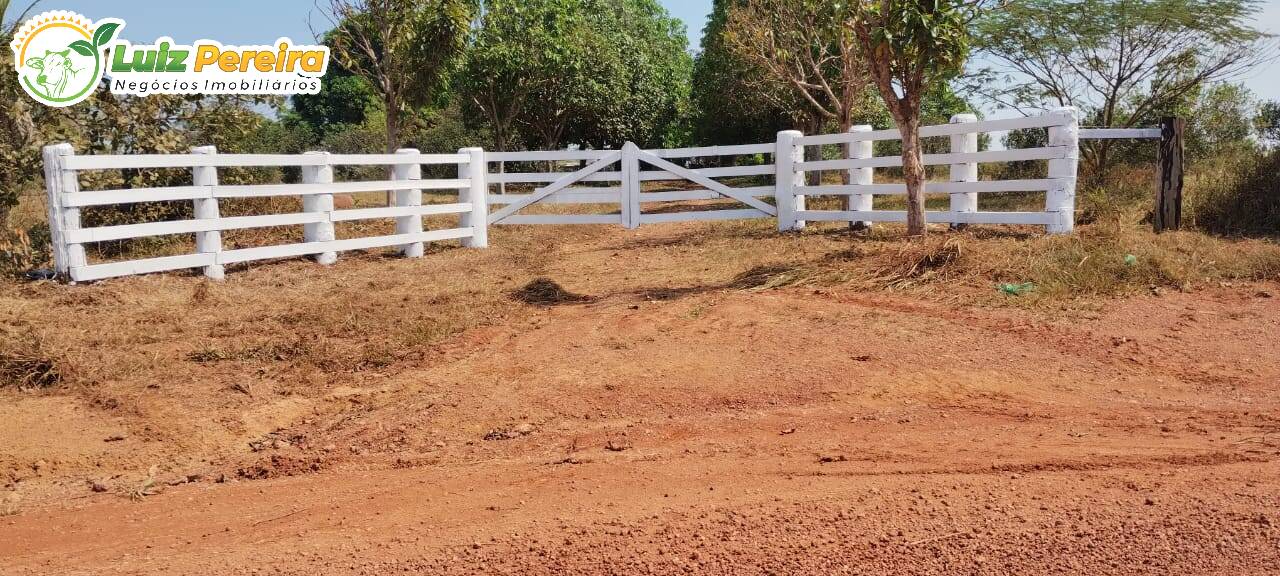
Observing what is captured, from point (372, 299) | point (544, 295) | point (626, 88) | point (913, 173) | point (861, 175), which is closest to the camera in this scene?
point (372, 299)

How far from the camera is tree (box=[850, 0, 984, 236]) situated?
980 cm

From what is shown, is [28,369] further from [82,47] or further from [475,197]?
[82,47]

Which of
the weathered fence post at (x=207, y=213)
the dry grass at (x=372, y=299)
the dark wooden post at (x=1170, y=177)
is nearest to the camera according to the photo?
the dry grass at (x=372, y=299)

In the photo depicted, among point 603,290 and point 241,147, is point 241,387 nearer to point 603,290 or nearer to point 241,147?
point 603,290

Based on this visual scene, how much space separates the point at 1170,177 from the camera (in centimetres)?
1100

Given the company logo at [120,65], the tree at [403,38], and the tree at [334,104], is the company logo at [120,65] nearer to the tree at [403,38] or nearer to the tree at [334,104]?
the tree at [403,38]

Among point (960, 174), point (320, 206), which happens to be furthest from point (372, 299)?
point (960, 174)

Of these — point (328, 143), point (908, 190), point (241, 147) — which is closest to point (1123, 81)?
point (908, 190)

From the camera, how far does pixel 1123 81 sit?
20844mm

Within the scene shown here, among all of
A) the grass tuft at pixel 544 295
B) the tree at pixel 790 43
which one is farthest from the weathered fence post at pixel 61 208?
the tree at pixel 790 43

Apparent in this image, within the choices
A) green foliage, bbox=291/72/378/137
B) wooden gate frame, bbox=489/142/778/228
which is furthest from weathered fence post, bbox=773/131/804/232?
green foliage, bbox=291/72/378/137

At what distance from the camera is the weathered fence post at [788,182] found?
45.7 feet

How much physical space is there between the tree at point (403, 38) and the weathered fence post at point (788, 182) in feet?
27.4

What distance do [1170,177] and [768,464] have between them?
848cm
